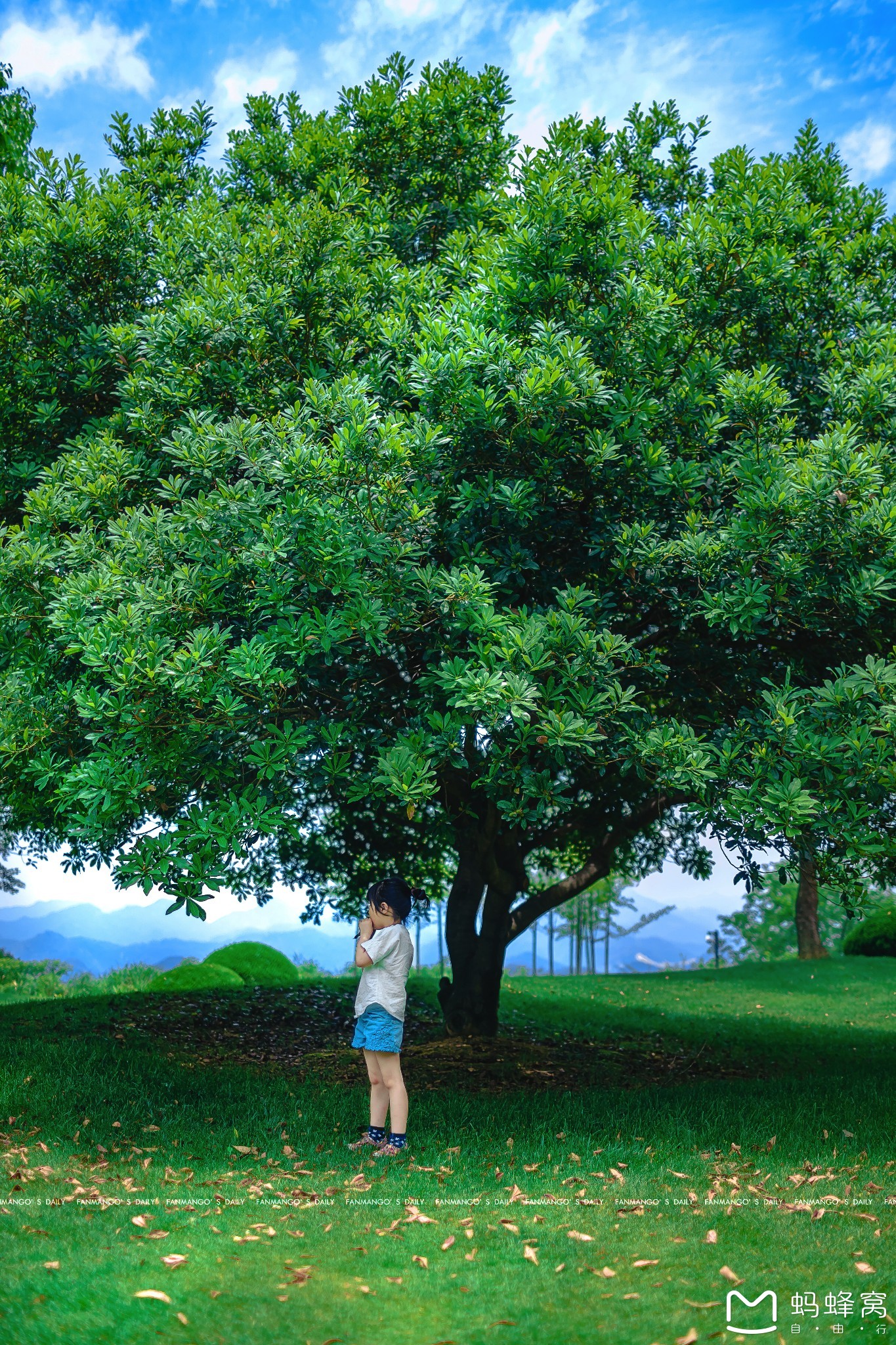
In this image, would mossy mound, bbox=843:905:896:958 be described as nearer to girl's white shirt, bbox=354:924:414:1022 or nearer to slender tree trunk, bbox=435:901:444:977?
slender tree trunk, bbox=435:901:444:977

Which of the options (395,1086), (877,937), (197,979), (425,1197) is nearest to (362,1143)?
(395,1086)

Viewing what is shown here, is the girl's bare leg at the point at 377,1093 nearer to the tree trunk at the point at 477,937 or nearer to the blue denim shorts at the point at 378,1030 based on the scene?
the blue denim shorts at the point at 378,1030

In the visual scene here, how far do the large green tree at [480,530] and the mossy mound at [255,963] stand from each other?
10135mm

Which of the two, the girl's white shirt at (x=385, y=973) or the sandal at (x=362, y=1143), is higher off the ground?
the girl's white shirt at (x=385, y=973)

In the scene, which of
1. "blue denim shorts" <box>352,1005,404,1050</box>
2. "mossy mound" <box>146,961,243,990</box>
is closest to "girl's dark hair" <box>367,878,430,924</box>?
"blue denim shorts" <box>352,1005,404,1050</box>

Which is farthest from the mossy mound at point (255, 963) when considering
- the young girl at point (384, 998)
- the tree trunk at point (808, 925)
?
the tree trunk at point (808, 925)

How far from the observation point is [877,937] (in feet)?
92.2

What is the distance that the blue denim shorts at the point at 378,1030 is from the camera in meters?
7.96

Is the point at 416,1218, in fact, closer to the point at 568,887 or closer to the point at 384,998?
the point at 384,998

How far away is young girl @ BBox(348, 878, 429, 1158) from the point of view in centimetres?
801

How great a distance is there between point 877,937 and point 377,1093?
78.1 feet

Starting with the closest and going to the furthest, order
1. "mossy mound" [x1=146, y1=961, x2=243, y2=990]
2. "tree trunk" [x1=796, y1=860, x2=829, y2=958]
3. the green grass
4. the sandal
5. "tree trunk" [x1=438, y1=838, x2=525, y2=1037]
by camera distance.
→ the green grass → the sandal → "tree trunk" [x1=438, y1=838, x2=525, y2=1037] → "mossy mound" [x1=146, y1=961, x2=243, y2=990] → "tree trunk" [x1=796, y1=860, x2=829, y2=958]

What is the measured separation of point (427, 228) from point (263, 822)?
8.15 metres

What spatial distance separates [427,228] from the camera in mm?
12469
